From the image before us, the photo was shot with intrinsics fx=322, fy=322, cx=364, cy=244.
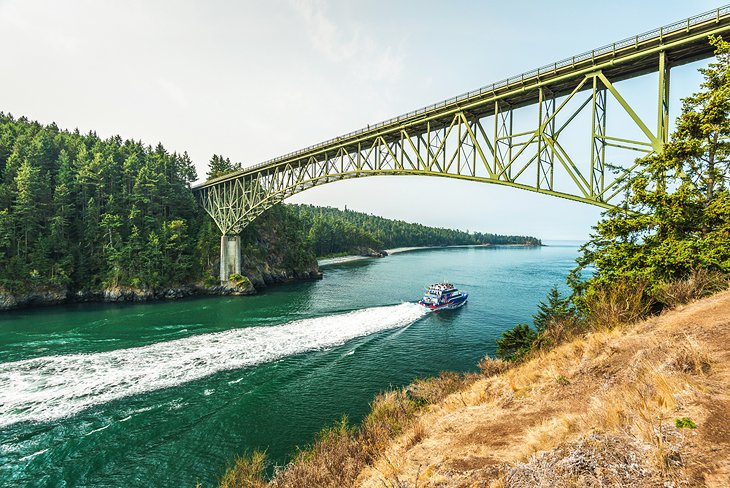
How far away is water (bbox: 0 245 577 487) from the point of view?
1247 centimetres

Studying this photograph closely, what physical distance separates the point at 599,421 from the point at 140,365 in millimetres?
23159

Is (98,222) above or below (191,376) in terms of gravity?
above

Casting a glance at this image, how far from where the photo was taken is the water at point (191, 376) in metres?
12.5

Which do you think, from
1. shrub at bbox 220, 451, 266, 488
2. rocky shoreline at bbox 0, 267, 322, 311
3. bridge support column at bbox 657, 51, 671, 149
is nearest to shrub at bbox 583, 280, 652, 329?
bridge support column at bbox 657, 51, 671, 149

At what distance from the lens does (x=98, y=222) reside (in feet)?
141

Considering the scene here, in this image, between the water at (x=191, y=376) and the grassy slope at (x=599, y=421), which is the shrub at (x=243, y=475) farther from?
the grassy slope at (x=599, y=421)

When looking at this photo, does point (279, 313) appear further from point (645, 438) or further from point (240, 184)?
point (645, 438)

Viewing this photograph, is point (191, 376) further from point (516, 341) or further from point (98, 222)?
point (98, 222)

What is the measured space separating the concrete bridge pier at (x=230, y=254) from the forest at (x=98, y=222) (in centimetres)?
189

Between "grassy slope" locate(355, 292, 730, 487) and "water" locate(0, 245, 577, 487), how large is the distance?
26.6 ft

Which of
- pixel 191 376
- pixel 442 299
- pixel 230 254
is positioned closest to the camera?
pixel 191 376

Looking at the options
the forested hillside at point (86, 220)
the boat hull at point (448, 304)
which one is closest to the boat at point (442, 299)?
the boat hull at point (448, 304)

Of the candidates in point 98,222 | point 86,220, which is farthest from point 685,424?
point 86,220

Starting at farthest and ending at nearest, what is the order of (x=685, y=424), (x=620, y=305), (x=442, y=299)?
(x=442, y=299) < (x=620, y=305) < (x=685, y=424)
